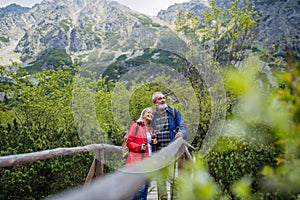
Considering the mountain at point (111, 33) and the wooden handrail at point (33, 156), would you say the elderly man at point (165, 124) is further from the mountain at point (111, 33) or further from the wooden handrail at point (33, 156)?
the mountain at point (111, 33)

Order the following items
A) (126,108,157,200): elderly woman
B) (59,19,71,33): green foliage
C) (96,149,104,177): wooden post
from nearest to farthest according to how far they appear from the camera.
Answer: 1. (126,108,157,200): elderly woman
2. (96,149,104,177): wooden post
3. (59,19,71,33): green foliage

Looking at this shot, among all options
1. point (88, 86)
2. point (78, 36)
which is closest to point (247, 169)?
point (88, 86)

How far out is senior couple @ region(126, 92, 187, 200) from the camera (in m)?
3.55

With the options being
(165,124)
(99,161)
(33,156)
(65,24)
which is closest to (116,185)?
(33,156)

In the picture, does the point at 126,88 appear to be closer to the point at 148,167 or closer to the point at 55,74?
the point at 55,74

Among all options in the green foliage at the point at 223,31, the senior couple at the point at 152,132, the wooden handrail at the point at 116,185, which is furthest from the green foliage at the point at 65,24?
the wooden handrail at the point at 116,185

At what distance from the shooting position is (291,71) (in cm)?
55

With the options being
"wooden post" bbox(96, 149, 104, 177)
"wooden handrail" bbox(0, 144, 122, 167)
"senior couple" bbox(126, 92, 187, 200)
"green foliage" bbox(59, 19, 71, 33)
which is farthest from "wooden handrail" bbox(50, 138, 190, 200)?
"green foliage" bbox(59, 19, 71, 33)

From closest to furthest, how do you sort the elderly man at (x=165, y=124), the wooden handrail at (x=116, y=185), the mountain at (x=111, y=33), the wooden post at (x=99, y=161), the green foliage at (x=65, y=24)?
the wooden handrail at (x=116, y=185) < the elderly man at (x=165, y=124) < the wooden post at (x=99, y=161) < the mountain at (x=111, y=33) < the green foliage at (x=65, y=24)

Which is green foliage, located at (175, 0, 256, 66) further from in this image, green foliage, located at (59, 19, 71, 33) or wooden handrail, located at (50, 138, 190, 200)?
green foliage, located at (59, 19, 71, 33)

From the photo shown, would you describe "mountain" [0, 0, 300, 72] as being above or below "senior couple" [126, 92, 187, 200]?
above

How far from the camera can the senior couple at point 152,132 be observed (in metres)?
3.55

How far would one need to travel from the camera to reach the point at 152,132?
377cm

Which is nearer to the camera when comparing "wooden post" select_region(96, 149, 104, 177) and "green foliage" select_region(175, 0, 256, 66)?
"wooden post" select_region(96, 149, 104, 177)
